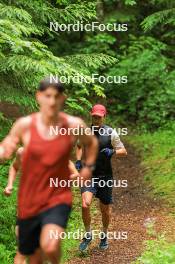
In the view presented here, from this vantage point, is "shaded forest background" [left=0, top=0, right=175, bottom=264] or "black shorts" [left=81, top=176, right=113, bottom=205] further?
"black shorts" [left=81, top=176, right=113, bottom=205]

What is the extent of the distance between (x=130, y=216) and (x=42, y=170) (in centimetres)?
737

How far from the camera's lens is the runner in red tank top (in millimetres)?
5023

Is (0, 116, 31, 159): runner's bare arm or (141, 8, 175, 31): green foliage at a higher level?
(141, 8, 175, 31): green foliage

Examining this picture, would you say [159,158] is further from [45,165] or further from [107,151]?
[45,165]

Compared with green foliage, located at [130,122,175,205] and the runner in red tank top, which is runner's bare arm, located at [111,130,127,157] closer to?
the runner in red tank top

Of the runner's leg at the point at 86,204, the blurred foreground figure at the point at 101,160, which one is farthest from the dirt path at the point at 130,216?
the runner's leg at the point at 86,204

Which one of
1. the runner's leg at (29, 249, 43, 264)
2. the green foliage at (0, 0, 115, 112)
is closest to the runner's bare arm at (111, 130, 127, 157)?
the green foliage at (0, 0, 115, 112)

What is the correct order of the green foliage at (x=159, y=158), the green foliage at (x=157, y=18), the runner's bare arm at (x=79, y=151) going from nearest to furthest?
the runner's bare arm at (x=79, y=151)
the green foliage at (x=157, y=18)
the green foliage at (x=159, y=158)

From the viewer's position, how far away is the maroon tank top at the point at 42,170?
500 centimetres

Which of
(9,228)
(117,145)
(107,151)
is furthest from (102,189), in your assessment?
(9,228)

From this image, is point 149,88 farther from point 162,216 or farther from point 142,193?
point 162,216

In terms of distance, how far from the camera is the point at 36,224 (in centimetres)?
525

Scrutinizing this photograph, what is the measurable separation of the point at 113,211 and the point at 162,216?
1357 millimetres

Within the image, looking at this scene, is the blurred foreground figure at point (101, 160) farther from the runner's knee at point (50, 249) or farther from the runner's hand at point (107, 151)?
the runner's knee at point (50, 249)
